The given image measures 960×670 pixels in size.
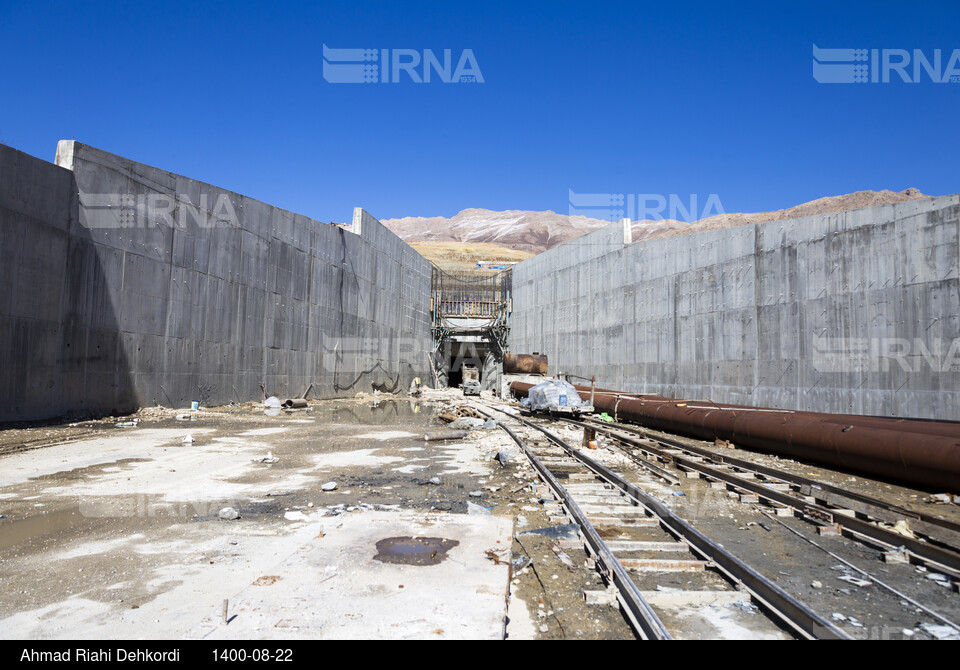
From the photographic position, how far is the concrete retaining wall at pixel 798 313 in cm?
1491

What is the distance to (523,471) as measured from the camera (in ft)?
33.1

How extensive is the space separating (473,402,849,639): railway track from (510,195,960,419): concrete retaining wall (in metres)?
12.1

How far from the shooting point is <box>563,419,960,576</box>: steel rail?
537cm

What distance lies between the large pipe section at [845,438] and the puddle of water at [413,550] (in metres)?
8.04

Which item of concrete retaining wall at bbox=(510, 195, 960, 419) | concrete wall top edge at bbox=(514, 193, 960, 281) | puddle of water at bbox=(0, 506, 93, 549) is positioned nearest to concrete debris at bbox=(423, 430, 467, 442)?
puddle of water at bbox=(0, 506, 93, 549)

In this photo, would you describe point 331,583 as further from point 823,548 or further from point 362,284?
point 362,284

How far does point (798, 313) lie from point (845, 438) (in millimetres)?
9654

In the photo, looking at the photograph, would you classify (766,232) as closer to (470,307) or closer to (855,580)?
(855,580)

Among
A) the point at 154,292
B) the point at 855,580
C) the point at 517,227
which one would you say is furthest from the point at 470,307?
the point at 517,227

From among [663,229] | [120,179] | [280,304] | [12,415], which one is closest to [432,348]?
[280,304]

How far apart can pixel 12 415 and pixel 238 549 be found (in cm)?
1257

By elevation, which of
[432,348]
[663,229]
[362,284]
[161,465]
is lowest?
[161,465]

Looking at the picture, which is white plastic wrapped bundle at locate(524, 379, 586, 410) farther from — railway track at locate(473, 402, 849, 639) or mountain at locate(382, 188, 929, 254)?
mountain at locate(382, 188, 929, 254)

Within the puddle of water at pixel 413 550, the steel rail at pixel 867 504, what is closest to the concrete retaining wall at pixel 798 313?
the steel rail at pixel 867 504
